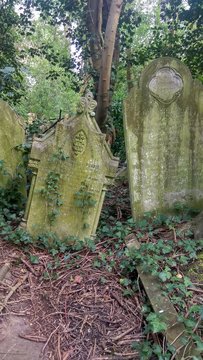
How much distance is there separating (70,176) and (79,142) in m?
0.41

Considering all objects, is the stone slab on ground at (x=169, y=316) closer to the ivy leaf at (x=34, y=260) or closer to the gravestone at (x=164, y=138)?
the ivy leaf at (x=34, y=260)

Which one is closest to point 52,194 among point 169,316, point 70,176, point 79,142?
point 70,176

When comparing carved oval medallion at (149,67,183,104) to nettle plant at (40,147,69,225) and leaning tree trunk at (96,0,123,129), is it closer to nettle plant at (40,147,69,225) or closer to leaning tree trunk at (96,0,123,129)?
leaning tree trunk at (96,0,123,129)

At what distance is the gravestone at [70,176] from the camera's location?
3.74 m

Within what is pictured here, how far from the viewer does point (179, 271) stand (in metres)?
2.87

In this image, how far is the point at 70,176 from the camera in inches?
150

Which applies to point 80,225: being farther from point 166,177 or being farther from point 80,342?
point 80,342

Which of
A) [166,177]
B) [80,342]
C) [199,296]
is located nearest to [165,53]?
[166,177]

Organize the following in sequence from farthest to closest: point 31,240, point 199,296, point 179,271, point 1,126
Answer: point 1,126 < point 31,240 < point 179,271 < point 199,296

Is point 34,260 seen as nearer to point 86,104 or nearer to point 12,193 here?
point 12,193

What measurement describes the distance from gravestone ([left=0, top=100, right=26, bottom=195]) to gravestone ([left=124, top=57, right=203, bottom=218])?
1594mm

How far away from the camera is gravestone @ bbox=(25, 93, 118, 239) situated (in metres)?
3.74

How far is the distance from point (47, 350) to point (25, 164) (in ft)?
9.49

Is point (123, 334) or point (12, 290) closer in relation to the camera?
point (123, 334)
